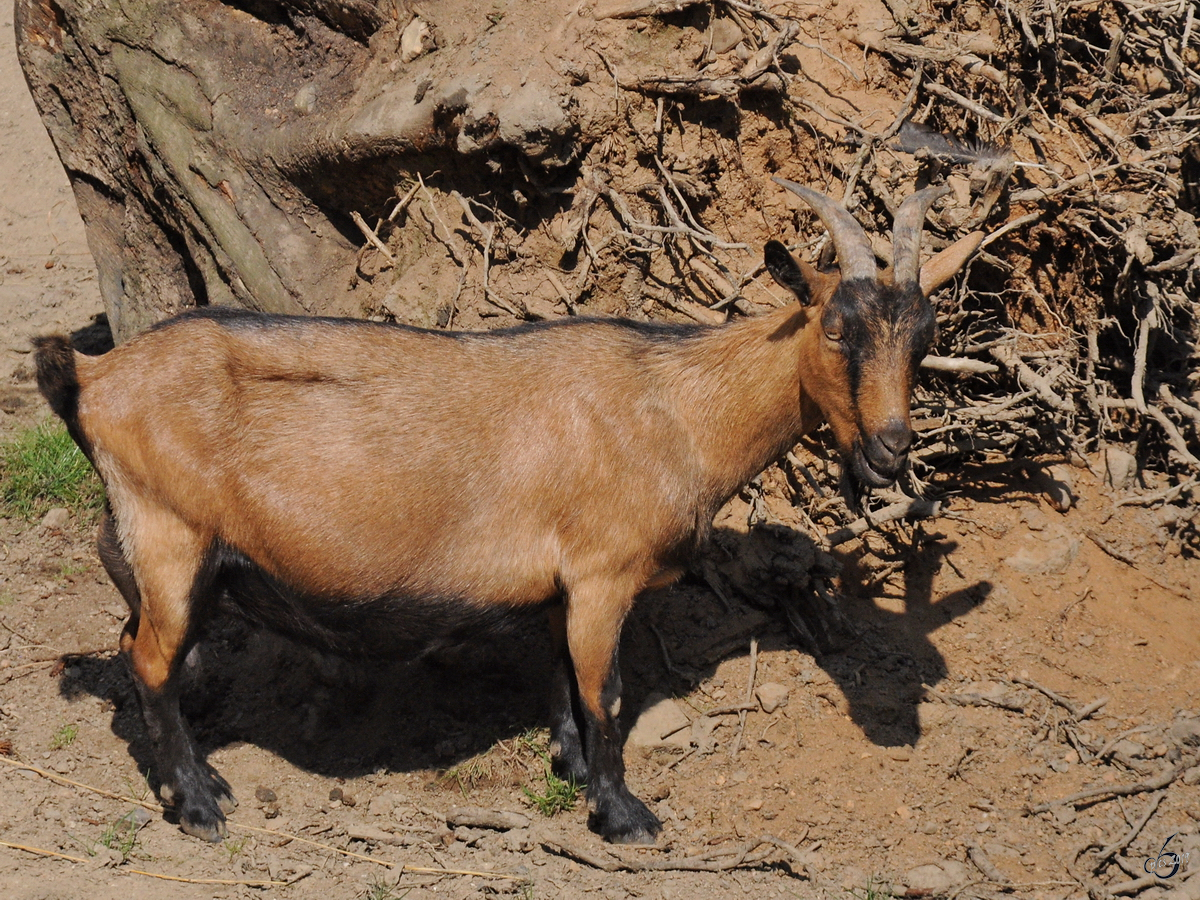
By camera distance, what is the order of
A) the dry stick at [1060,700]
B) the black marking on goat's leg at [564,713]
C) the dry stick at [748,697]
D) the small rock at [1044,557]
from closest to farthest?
the black marking on goat's leg at [564,713] < the dry stick at [748,697] < the dry stick at [1060,700] < the small rock at [1044,557]

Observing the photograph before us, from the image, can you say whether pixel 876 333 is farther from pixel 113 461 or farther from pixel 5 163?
pixel 5 163

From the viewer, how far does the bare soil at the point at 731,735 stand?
4.68 m

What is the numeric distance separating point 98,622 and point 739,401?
374 centimetres

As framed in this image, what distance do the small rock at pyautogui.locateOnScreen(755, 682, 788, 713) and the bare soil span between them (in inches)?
2.3

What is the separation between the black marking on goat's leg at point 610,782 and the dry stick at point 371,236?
2.94 metres

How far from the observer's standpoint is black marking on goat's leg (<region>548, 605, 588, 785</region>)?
5320 mm

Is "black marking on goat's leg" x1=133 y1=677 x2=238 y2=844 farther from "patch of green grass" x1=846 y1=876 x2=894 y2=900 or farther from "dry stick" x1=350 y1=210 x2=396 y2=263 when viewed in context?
"dry stick" x1=350 y1=210 x2=396 y2=263

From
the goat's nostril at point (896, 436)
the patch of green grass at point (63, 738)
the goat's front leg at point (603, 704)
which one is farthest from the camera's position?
the patch of green grass at point (63, 738)

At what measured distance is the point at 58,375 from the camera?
180 inches

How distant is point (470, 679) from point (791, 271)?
2789 millimetres

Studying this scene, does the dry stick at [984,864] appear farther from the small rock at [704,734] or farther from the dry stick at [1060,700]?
the small rock at [704,734]

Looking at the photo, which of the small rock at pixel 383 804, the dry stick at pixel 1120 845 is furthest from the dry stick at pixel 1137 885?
the small rock at pixel 383 804

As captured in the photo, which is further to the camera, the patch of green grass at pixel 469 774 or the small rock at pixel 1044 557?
the small rock at pixel 1044 557

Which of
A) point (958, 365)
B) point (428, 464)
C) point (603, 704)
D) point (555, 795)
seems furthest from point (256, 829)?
point (958, 365)
